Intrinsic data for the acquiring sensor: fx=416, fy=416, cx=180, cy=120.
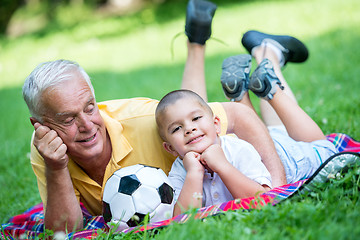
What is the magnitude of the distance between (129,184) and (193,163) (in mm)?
449

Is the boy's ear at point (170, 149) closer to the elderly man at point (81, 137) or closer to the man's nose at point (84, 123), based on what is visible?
the elderly man at point (81, 137)

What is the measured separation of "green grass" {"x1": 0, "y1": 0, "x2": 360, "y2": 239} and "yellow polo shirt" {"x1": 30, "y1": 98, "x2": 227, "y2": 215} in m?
0.83

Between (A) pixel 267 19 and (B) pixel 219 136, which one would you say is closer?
(B) pixel 219 136

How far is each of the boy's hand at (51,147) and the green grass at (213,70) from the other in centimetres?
74

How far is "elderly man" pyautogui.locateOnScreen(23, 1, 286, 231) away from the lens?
9.11ft

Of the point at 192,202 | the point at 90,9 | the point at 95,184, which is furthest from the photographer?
the point at 90,9

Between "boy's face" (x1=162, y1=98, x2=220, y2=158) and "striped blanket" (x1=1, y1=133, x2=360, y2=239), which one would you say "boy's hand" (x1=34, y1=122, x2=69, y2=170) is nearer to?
"striped blanket" (x1=1, y1=133, x2=360, y2=239)

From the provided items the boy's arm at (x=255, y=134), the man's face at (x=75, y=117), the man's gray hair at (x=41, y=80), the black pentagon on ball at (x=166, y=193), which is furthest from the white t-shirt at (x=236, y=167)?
the man's gray hair at (x=41, y=80)

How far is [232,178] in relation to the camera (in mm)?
2674

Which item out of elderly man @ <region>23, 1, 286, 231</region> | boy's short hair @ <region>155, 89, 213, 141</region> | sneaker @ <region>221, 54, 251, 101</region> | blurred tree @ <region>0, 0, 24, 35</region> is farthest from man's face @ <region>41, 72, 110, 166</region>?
blurred tree @ <region>0, 0, 24, 35</region>

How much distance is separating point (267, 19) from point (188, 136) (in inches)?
340

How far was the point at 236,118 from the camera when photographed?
351 cm

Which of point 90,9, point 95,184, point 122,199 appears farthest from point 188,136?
point 90,9

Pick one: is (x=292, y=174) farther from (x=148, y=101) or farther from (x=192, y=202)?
(x=148, y=101)
